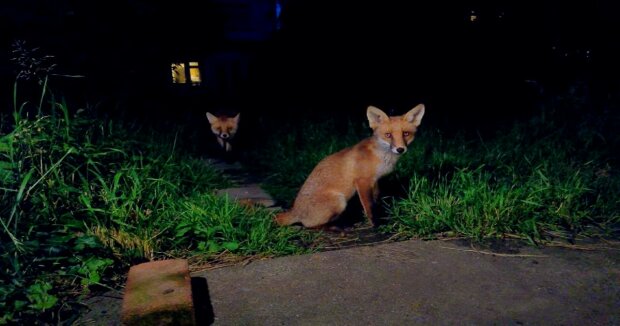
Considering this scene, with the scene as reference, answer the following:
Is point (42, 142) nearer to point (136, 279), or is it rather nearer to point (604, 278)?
point (136, 279)

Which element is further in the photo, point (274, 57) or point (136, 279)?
point (274, 57)

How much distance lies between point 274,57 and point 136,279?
10681 mm

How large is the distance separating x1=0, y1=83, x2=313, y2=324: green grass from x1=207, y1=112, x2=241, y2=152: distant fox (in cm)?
309

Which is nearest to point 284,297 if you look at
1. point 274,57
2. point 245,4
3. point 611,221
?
point 611,221

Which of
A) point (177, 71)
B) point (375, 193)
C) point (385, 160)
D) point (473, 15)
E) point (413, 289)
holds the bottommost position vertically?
point (413, 289)

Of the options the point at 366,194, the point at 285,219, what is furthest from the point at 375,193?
the point at 285,219

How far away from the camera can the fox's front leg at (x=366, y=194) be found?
11.9 feet

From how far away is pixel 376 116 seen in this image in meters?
3.80

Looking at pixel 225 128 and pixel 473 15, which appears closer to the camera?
pixel 225 128

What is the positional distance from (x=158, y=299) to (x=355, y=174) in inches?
83.8

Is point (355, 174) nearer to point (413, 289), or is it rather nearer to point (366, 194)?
point (366, 194)

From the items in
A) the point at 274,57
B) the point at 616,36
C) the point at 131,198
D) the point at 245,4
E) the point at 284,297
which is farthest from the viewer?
the point at 245,4

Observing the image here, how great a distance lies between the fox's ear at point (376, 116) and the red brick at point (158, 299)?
2189 mm

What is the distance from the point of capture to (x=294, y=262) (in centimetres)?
287
